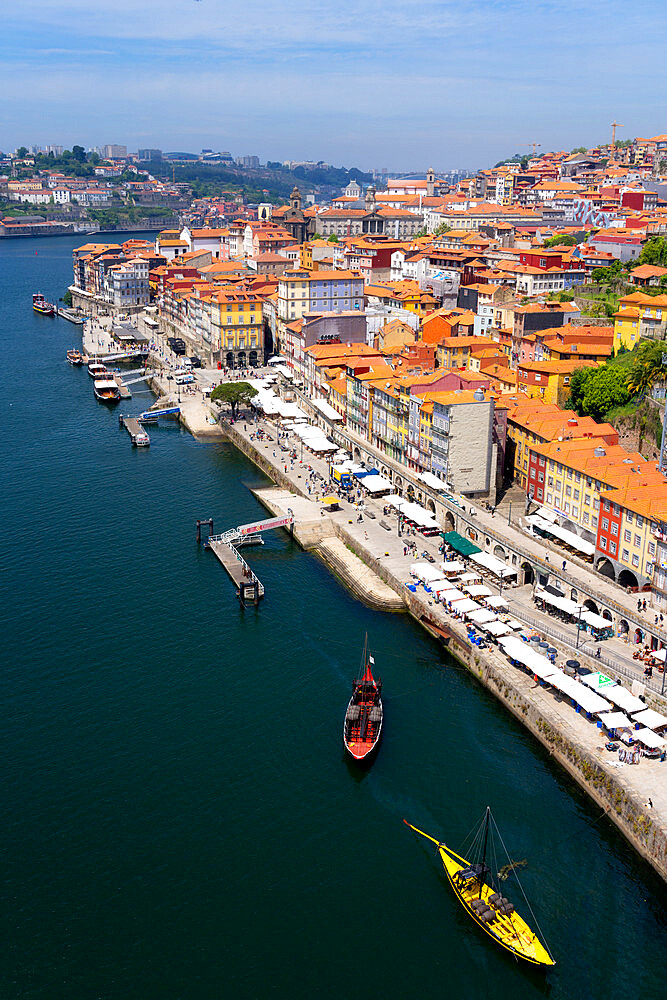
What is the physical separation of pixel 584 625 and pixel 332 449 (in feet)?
98.4

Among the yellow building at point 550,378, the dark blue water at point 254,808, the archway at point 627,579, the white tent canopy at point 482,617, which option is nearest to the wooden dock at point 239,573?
the dark blue water at point 254,808

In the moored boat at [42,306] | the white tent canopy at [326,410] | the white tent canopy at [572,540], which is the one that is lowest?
the white tent canopy at [572,540]

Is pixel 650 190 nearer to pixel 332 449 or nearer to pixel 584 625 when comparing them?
pixel 332 449

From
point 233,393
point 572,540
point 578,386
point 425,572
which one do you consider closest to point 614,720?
point 572,540

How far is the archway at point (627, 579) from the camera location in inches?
1709

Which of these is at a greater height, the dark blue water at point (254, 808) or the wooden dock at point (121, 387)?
the wooden dock at point (121, 387)

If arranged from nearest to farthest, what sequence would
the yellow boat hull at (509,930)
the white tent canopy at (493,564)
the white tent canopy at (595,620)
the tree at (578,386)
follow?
the yellow boat hull at (509,930) → the white tent canopy at (595,620) → the white tent canopy at (493,564) → the tree at (578,386)

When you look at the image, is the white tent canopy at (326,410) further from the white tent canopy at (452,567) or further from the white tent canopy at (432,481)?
the white tent canopy at (452,567)

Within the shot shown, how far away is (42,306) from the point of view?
13975 cm

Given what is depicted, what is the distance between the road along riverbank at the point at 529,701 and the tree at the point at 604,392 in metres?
17.0

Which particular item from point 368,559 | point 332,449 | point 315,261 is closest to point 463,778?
point 368,559

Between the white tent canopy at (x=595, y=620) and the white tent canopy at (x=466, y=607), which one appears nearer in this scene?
the white tent canopy at (x=595, y=620)

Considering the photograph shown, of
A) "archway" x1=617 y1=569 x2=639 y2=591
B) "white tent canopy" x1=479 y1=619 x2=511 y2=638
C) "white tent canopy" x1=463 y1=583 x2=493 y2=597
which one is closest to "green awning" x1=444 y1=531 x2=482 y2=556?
"white tent canopy" x1=463 y1=583 x2=493 y2=597

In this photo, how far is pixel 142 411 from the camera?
86.0m
